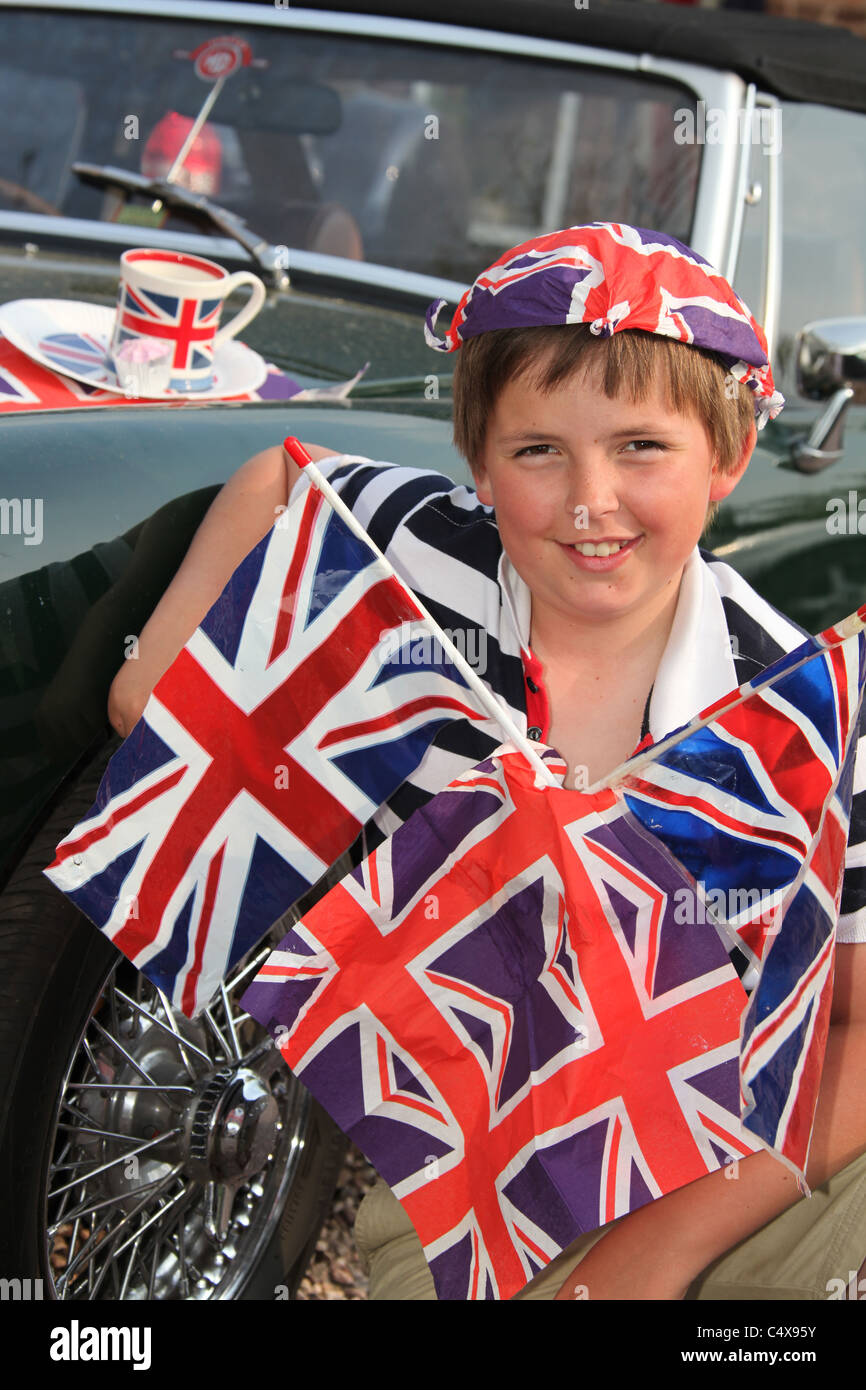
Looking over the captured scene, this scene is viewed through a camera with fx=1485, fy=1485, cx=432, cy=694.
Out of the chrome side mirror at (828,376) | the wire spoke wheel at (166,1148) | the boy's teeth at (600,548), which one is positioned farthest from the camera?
the chrome side mirror at (828,376)

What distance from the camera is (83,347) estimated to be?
209cm

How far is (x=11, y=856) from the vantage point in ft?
5.15

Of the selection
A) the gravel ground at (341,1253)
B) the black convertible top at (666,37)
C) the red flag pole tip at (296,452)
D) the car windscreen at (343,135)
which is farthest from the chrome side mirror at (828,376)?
the gravel ground at (341,1253)

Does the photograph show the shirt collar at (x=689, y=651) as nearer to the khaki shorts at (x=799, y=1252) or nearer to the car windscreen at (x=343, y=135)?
the khaki shorts at (x=799, y=1252)

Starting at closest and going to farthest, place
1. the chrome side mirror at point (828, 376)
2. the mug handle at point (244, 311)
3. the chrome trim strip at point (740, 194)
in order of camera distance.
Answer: the mug handle at point (244, 311) < the chrome side mirror at point (828, 376) < the chrome trim strip at point (740, 194)

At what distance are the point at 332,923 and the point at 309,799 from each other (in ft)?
0.46

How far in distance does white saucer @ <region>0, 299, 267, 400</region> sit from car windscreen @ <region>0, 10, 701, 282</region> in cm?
69

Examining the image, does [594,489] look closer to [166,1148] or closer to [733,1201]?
[733,1201]

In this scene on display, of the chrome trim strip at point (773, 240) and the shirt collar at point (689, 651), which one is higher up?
the chrome trim strip at point (773, 240)

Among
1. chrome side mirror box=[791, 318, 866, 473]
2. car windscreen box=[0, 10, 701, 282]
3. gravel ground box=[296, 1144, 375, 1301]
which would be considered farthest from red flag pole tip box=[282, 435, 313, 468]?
car windscreen box=[0, 10, 701, 282]

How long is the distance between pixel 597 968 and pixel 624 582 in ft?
1.23

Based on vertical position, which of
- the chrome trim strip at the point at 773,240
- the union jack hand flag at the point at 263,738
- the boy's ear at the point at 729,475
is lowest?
the union jack hand flag at the point at 263,738

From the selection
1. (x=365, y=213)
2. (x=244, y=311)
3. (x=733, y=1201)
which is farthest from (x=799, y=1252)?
(x=365, y=213)

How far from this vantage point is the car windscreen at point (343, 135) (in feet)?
9.21
